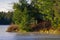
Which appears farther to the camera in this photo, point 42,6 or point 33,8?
point 33,8

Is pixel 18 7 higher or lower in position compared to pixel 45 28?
higher

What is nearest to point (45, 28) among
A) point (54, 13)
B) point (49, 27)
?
point (49, 27)

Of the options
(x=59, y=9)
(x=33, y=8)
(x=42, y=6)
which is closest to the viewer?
(x=59, y=9)

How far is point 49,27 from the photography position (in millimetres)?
58750

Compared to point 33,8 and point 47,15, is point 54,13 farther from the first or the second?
point 33,8

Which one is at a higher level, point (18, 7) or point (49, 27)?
point (18, 7)

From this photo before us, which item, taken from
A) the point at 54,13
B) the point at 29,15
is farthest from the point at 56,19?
the point at 29,15

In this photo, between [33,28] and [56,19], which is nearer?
[56,19]

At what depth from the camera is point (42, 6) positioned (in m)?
57.8

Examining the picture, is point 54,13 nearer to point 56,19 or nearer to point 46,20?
point 56,19

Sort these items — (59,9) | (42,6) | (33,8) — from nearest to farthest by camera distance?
(59,9), (42,6), (33,8)

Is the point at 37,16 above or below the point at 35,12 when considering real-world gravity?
below

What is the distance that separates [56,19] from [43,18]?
600 centimetres

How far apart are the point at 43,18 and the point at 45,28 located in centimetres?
338
